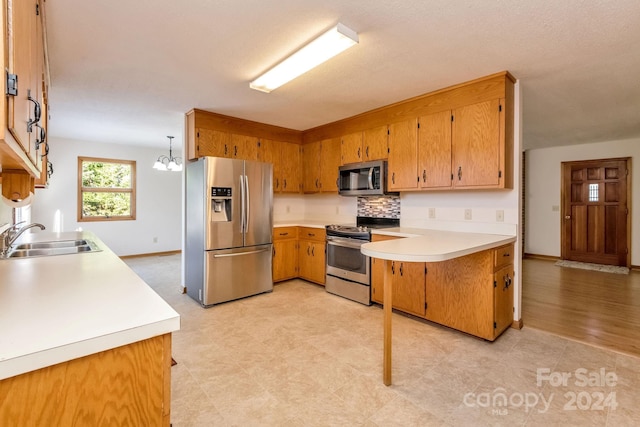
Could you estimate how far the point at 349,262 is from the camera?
12.0ft

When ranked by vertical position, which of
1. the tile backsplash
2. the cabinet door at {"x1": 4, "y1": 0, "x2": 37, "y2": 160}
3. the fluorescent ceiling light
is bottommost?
the tile backsplash

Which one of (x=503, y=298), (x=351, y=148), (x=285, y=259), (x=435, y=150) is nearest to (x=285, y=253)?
(x=285, y=259)

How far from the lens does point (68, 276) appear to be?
4.50 ft

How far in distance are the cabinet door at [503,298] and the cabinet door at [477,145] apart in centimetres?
80

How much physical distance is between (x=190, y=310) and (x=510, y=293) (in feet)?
10.7

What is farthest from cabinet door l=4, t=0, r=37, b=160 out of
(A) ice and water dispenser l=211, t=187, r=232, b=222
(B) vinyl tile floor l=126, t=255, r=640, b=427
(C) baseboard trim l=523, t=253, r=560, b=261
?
(C) baseboard trim l=523, t=253, r=560, b=261

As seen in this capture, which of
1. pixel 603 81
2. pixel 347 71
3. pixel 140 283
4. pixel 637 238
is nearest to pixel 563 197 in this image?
pixel 637 238

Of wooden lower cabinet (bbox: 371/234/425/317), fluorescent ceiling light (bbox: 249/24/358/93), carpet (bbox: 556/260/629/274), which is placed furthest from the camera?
carpet (bbox: 556/260/629/274)

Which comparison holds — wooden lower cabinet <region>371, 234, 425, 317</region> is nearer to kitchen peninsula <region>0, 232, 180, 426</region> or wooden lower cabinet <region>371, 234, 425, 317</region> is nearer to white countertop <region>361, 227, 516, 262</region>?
white countertop <region>361, 227, 516, 262</region>

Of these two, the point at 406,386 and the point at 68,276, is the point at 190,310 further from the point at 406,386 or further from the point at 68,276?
the point at 406,386

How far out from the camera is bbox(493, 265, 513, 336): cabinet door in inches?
101

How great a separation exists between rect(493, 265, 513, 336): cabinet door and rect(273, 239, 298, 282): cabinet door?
268cm

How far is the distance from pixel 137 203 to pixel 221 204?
3.77m

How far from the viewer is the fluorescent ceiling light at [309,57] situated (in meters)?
1.97
